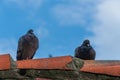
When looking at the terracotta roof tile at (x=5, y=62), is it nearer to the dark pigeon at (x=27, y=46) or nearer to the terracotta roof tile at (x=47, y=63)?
the terracotta roof tile at (x=47, y=63)

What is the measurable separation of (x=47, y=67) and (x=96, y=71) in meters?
0.38

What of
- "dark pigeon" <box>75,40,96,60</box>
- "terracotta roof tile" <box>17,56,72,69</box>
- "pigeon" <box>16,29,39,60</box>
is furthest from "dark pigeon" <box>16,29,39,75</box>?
"terracotta roof tile" <box>17,56,72,69</box>

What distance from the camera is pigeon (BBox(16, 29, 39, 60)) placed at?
8.52 m

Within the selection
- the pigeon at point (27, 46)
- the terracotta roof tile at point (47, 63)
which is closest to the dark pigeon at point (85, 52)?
the pigeon at point (27, 46)

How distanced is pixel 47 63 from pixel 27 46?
218 inches

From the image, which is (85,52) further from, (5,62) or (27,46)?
(5,62)

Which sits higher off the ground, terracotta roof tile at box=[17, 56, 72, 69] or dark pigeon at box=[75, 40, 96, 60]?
dark pigeon at box=[75, 40, 96, 60]

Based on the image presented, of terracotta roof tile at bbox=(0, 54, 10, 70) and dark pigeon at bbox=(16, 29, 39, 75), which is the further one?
dark pigeon at bbox=(16, 29, 39, 75)

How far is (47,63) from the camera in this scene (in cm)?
322

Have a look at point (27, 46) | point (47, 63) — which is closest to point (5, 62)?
point (47, 63)

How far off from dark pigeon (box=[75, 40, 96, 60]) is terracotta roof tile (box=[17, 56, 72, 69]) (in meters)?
5.14

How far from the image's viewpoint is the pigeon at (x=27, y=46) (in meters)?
8.52

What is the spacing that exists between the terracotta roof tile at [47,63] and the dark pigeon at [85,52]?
5141mm

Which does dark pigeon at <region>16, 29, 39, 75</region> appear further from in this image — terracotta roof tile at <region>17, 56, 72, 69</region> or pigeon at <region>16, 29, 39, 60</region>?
terracotta roof tile at <region>17, 56, 72, 69</region>
